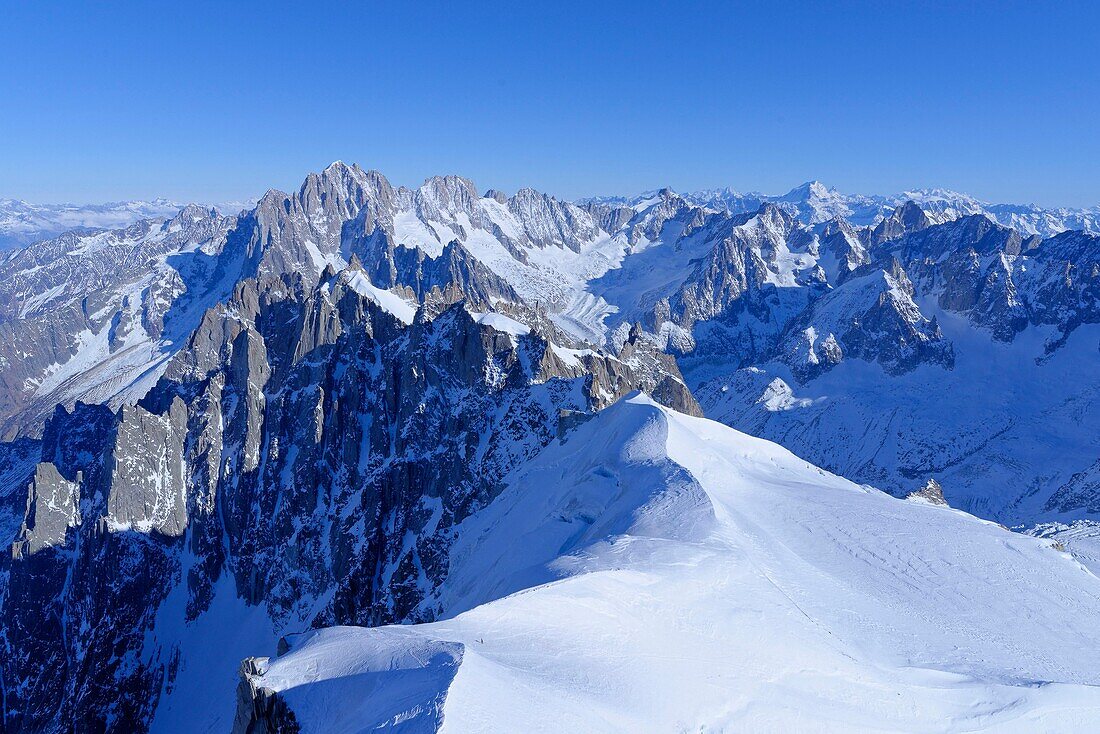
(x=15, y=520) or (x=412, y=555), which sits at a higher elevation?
(x=412, y=555)

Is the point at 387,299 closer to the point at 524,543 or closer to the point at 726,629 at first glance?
the point at 524,543

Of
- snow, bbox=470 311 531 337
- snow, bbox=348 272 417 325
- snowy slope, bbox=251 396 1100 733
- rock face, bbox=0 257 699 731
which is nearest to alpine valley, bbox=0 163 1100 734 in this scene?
snowy slope, bbox=251 396 1100 733

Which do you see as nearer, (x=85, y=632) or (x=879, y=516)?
(x=879, y=516)

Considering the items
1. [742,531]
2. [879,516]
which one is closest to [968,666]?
[742,531]

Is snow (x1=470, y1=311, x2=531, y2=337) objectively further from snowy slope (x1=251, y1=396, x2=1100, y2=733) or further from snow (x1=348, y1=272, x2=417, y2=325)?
snowy slope (x1=251, y1=396, x2=1100, y2=733)

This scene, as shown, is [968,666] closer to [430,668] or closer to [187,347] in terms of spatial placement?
[430,668]

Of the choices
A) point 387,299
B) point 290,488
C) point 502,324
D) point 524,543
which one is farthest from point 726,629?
point 387,299
